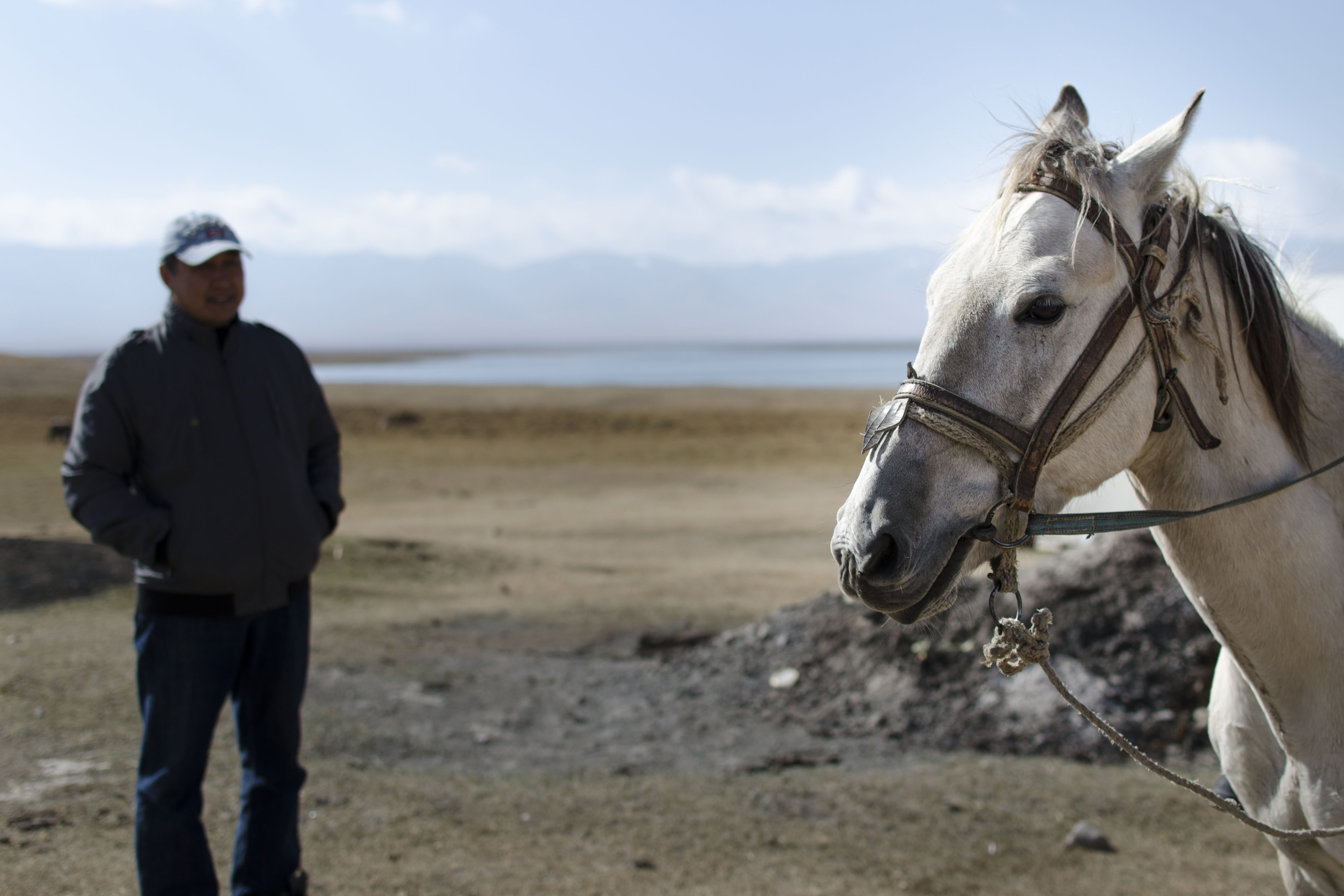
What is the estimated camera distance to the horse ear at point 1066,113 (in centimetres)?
192

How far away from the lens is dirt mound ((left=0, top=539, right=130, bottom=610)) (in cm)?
740

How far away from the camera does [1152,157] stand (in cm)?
175

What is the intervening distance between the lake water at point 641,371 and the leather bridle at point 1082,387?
3286 cm

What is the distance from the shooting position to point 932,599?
165 centimetres

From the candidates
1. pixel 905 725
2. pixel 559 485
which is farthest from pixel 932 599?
pixel 559 485

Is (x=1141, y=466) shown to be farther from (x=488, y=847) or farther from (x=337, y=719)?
(x=337, y=719)

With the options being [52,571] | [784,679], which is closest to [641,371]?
[52,571]

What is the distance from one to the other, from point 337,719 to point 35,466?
15.4m

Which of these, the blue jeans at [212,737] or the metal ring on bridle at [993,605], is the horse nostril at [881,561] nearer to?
the metal ring on bridle at [993,605]

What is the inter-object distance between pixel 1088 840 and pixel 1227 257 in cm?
319

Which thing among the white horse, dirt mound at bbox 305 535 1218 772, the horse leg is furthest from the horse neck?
dirt mound at bbox 305 535 1218 772

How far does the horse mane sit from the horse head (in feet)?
0.10

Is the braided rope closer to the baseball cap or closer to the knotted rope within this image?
the knotted rope

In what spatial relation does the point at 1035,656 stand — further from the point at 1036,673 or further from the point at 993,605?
the point at 1036,673
